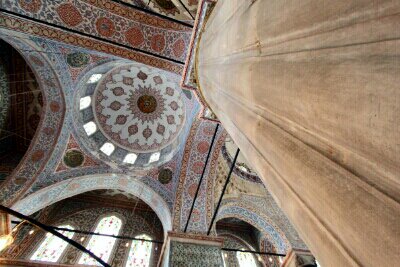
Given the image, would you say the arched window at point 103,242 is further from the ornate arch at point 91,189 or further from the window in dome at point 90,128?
the window in dome at point 90,128

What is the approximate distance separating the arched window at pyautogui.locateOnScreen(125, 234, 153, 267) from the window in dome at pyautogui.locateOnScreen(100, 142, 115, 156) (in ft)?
10.5

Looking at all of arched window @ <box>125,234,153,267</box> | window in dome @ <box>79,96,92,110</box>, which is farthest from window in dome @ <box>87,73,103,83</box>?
arched window @ <box>125,234,153,267</box>

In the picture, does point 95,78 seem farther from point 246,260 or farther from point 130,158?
point 246,260

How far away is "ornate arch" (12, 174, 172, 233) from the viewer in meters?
6.46

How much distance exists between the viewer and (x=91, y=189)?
7656 millimetres

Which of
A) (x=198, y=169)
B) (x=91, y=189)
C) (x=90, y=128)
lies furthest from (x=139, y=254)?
(x=90, y=128)

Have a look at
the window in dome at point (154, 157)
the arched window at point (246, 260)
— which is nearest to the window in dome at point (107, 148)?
the window in dome at point (154, 157)

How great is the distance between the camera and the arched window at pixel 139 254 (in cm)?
782

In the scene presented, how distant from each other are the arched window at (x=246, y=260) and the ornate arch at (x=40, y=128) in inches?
281

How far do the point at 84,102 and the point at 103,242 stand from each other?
469 cm

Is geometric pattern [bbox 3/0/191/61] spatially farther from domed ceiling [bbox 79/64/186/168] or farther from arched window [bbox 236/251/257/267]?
arched window [bbox 236/251/257/267]

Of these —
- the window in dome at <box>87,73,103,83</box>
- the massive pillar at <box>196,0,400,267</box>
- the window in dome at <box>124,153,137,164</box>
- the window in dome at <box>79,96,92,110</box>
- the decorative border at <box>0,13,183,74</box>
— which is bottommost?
the window in dome at <box>124,153,137,164</box>

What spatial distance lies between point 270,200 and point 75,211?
284 inches

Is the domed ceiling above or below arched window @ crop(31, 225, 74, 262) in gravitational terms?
above
